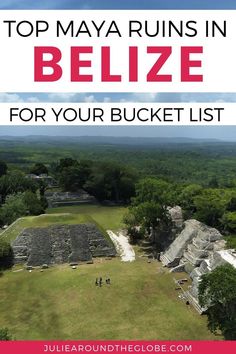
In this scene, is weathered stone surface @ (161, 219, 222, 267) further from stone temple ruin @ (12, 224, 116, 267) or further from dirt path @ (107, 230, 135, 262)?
stone temple ruin @ (12, 224, 116, 267)

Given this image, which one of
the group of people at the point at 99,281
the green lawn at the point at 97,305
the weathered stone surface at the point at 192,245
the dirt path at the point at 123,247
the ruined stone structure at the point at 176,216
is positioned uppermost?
the ruined stone structure at the point at 176,216

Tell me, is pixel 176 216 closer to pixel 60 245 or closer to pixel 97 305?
pixel 60 245

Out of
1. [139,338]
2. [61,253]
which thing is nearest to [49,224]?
[61,253]

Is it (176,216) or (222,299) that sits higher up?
(176,216)

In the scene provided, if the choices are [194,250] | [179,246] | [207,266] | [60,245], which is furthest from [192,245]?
[60,245]

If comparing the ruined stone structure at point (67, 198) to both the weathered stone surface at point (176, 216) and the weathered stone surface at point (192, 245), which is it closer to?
the weathered stone surface at point (176, 216)

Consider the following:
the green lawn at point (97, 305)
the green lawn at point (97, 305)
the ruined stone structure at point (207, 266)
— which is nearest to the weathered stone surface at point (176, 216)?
the green lawn at point (97, 305)

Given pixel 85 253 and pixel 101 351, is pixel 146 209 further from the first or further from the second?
pixel 101 351

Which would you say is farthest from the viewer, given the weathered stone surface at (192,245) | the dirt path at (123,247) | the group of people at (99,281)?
the dirt path at (123,247)
